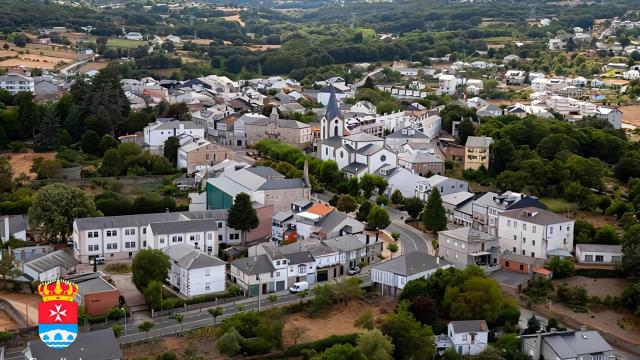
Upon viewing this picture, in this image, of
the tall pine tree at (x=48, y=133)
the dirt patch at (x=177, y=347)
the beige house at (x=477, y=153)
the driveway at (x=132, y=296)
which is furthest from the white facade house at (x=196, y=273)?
the tall pine tree at (x=48, y=133)

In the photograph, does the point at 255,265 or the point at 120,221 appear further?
the point at 120,221

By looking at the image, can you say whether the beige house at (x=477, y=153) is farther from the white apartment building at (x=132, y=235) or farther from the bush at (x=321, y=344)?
the bush at (x=321, y=344)

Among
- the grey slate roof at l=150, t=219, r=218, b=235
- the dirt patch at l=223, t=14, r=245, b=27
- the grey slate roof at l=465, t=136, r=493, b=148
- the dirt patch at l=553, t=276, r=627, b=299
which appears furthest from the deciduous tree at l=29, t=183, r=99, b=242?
the dirt patch at l=223, t=14, r=245, b=27

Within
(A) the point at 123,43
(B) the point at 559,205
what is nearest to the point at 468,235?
(B) the point at 559,205

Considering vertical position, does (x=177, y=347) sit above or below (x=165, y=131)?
below

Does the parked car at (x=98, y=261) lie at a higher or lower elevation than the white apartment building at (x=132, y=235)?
lower

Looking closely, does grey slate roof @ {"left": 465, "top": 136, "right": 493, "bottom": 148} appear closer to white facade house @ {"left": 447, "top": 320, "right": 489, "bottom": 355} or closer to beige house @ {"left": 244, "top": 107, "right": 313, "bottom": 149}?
beige house @ {"left": 244, "top": 107, "right": 313, "bottom": 149}

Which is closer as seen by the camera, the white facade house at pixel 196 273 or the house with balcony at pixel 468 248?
the white facade house at pixel 196 273

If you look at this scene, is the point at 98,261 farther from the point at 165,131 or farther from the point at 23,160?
the point at 23,160
